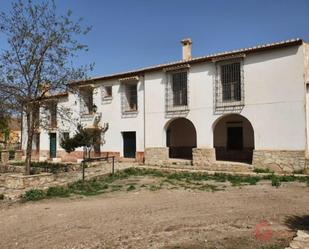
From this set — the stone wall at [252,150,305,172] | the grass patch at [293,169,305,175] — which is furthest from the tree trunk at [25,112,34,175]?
the grass patch at [293,169,305,175]

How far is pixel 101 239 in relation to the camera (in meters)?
5.82

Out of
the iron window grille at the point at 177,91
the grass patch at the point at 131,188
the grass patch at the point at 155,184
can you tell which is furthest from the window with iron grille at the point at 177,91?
the grass patch at the point at 131,188

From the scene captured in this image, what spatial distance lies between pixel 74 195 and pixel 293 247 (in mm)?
7431

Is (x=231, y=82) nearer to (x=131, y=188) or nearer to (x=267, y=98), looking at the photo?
(x=267, y=98)

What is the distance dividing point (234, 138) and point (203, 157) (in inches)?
145

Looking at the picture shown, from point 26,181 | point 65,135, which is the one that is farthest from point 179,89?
point 26,181

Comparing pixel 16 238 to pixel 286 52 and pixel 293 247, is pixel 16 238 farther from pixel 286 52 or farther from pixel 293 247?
pixel 286 52

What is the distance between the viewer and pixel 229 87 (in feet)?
55.1

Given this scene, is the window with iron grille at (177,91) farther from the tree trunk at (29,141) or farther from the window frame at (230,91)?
the tree trunk at (29,141)

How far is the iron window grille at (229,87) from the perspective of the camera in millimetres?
16328

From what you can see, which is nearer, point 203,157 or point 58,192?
point 58,192

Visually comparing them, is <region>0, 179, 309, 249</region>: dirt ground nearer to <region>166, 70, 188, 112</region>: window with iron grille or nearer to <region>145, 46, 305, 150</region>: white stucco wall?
<region>145, 46, 305, 150</region>: white stucco wall

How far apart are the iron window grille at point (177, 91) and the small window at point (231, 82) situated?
7.34ft

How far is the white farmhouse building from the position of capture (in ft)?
48.0
